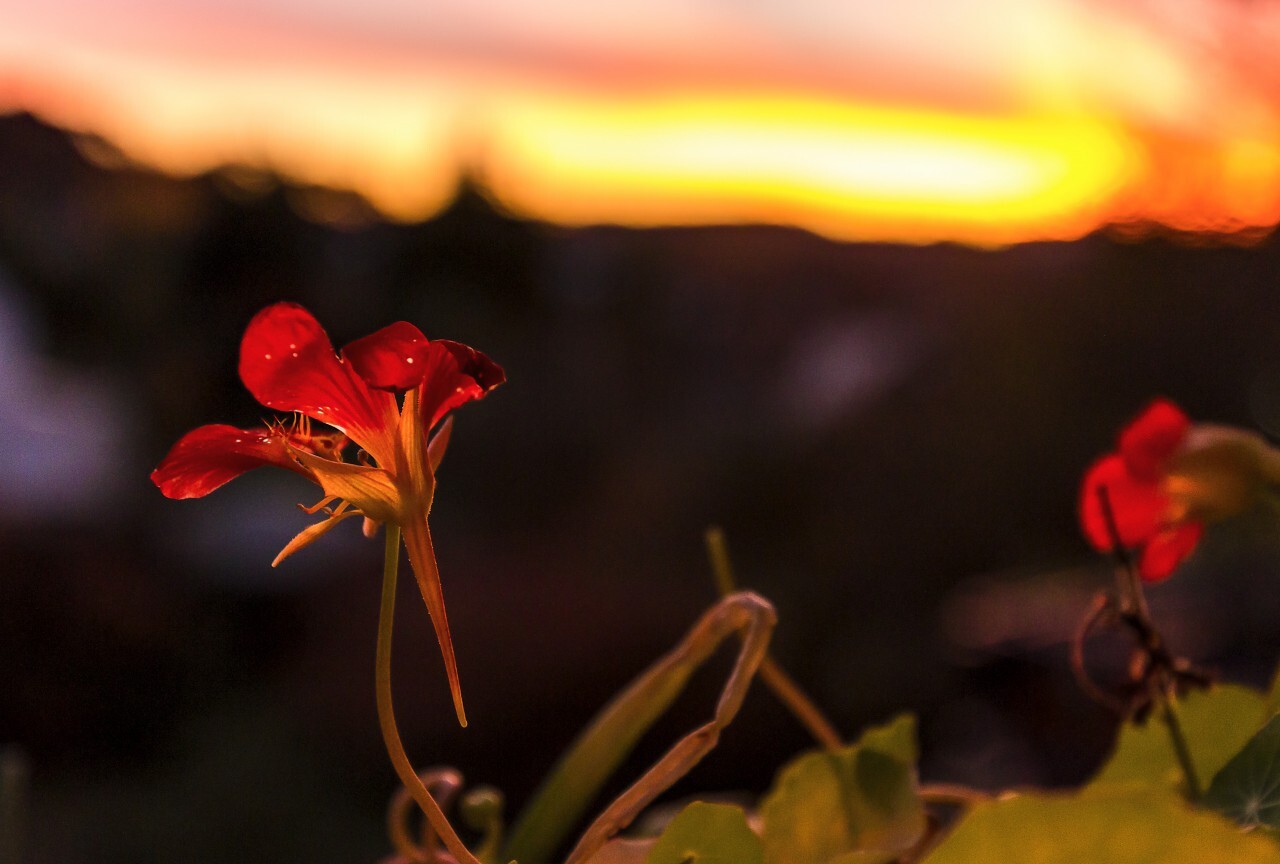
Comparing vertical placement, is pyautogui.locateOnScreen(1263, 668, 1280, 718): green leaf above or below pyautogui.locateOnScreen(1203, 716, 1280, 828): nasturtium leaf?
above

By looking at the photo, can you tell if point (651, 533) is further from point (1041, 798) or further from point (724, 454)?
point (1041, 798)

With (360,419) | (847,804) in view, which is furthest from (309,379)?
(847,804)

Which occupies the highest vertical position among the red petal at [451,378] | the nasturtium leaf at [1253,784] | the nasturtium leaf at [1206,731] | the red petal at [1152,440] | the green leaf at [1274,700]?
the red petal at [451,378]

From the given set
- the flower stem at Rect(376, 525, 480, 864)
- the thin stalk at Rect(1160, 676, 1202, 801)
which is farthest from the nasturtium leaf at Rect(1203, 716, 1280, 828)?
the flower stem at Rect(376, 525, 480, 864)

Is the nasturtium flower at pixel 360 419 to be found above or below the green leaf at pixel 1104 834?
above

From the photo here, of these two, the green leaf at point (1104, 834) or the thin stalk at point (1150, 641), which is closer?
the green leaf at point (1104, 834)

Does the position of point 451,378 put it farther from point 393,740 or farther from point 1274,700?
point 1274,700

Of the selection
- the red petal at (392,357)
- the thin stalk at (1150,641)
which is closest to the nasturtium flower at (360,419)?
the red petal at (392,357)

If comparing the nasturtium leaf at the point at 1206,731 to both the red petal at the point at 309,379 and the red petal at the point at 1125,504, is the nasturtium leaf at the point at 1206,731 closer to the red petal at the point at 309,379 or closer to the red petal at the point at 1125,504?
the red petal at the point at 1125,504

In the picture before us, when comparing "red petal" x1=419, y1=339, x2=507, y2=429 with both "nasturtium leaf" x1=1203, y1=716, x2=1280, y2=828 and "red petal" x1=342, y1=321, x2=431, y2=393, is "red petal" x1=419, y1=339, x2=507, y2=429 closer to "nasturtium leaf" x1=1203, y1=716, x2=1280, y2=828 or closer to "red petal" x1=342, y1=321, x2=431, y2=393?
"red petal" x1=342, y1=321, x2=431, y2=393
